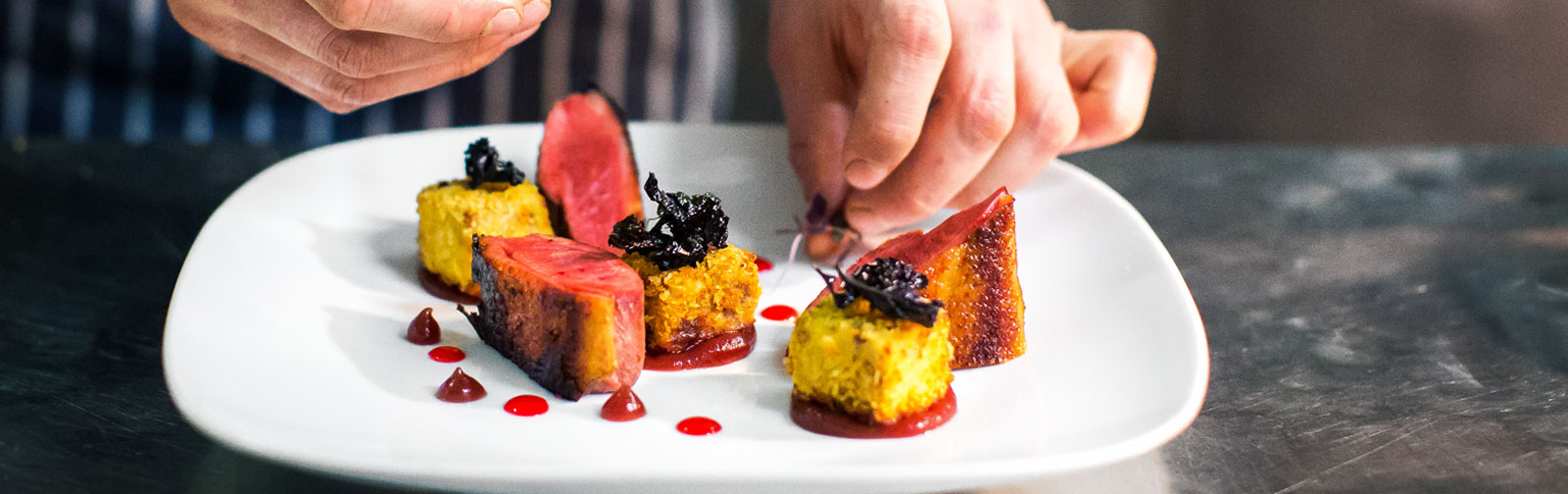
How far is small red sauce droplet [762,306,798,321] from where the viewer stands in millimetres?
1801

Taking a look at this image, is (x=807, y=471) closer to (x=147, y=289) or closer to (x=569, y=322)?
(x=569, y=322)

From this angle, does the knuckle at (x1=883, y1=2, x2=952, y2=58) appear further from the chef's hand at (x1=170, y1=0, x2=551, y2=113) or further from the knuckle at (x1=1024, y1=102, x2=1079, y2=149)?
the chef's hand at (x1=170, y1=0, x2=551, y2=113)

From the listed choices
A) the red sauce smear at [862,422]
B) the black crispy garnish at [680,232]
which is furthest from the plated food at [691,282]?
the red sauce smear at [862,422]

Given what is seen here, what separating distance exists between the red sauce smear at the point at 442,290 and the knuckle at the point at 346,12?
507mm

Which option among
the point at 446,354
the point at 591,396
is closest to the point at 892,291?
→ the point at 591,396

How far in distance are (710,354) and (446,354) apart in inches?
14.4

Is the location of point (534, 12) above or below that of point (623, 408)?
above

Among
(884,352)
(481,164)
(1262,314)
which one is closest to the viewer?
(884,352)

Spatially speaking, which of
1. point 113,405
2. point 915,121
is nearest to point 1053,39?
point 915,121

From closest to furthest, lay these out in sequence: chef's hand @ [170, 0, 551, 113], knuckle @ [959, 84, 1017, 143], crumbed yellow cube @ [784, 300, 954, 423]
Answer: crumbed yellow cube @ [784, 300, 954, 423] < chef's hand @ [170, 0, 551, 113] < knuckle @ [959, 84, 1017, 143]

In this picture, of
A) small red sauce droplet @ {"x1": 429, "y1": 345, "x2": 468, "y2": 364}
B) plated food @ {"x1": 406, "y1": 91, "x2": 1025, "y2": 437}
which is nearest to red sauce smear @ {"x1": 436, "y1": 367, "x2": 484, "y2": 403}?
plated food @ {"x1": 406, "y1": 91, "x2": 1025, "y2": 437}

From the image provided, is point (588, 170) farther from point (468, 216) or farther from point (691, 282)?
point (691, 282)

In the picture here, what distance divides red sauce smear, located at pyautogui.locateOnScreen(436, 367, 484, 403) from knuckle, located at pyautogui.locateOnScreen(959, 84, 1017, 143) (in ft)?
2.91

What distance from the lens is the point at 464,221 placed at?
182 centimetres
